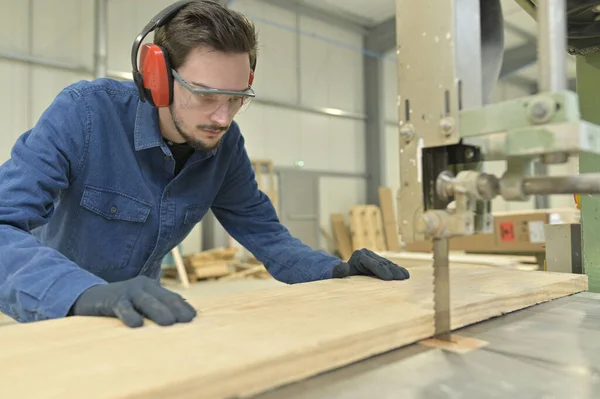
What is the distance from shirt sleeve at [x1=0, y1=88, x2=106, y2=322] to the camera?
1.08 metres

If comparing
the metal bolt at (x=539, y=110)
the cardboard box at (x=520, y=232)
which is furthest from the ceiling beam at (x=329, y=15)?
the metal bolt at (x=539, y=110)

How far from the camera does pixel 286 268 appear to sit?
1.82 m

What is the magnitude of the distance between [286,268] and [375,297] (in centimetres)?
63

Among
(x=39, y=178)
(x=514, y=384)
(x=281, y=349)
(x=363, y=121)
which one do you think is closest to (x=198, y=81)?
(x=39, y=178)

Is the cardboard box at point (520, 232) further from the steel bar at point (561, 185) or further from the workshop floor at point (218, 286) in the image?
the steel bar at point (561, 185)

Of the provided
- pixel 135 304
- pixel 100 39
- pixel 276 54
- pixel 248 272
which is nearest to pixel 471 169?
pixel 135 304

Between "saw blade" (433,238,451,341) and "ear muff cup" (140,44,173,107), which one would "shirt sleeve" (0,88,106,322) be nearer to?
"ear muff cup" (140,44,173,107)

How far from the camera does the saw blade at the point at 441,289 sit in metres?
1.03

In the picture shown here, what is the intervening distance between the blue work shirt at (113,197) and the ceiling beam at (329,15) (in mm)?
6618

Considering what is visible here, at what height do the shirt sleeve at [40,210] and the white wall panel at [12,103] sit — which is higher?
the white wall panel at [12,103]

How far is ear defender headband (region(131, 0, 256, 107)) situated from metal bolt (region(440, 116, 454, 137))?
3.03 ft

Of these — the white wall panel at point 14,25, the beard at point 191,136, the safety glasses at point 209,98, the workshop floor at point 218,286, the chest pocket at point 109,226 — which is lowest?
the workshop floor at point 218,286

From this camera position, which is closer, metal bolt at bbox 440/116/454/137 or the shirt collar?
metal bolt at bbox 440/116/454/137

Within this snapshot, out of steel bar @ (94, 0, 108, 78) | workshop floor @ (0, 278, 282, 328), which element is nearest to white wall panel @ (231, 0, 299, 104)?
steel bar @ (94, 0, 108, 78)
